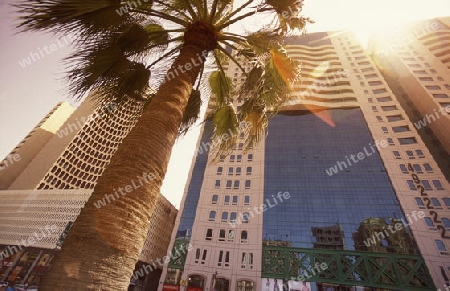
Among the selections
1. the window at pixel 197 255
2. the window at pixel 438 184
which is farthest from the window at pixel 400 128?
the window at pixel 197 255

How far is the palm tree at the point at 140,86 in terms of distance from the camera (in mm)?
1866

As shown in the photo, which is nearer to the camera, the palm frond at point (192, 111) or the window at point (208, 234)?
the palm frond at point (192, 111)

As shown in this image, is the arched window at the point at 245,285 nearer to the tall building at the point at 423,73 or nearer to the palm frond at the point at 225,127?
the palm frond at the point at 225,127

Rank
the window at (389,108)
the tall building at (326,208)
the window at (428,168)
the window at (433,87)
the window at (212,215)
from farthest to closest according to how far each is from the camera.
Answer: the window at (433,87), the window at (389,108), the window at (212,215), the window at (428,168), the tall building at (326,208)

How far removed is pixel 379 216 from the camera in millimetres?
35156

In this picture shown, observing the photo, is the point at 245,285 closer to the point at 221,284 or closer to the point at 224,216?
the point at 221,284

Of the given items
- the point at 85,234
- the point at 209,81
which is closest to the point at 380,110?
the point at 209,81

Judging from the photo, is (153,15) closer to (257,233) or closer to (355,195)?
(257,233)

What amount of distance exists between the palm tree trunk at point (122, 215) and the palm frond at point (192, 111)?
1896mm

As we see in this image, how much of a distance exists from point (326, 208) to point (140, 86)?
39642 millimetres

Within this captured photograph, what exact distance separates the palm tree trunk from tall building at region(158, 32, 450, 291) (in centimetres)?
2230

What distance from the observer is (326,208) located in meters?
38.1

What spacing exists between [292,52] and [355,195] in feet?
124

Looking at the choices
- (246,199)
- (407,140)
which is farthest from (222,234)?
(407,140)
